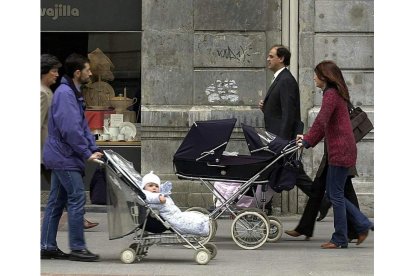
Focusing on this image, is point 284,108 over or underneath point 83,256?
over

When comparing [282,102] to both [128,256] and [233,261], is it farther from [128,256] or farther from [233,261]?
[128,256]

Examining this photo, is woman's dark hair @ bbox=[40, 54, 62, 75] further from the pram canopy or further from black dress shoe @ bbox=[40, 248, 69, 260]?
black dress shoe @ bbox=[40, 248, 69, 260]

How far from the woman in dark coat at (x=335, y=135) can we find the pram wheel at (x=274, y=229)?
60cm

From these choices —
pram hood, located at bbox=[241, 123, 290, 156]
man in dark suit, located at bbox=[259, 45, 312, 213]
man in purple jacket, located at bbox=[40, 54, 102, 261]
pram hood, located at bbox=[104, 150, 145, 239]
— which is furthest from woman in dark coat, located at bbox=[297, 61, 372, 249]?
man in purple jacket, located at bbox=[40, 54, 102, 261]

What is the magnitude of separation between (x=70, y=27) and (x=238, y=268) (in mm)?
5258

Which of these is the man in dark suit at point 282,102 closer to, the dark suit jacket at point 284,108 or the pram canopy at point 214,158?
the dark suit jacket at point 284,108

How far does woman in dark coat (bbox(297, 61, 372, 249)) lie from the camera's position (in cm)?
1015

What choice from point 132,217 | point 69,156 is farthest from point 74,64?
point 132,217

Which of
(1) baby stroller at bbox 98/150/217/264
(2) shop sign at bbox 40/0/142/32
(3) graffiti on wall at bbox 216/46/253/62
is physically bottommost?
(1) baby stroller at bbox 98/150/217/264

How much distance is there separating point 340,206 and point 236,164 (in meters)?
1.05

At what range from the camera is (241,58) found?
1316cm

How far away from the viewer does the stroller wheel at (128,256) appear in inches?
371

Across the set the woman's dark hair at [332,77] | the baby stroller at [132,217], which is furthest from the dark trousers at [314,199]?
the baby stroller at [132,217]

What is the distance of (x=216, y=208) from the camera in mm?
10523
